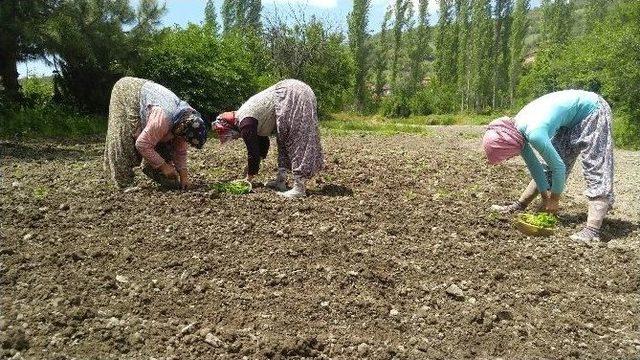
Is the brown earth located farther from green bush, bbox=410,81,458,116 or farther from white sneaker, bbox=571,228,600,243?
green bush, bbox=410,81,458,116

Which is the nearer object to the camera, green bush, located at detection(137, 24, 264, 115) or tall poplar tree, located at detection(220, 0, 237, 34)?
green bush, located at detection(137, 24, 264, 115)

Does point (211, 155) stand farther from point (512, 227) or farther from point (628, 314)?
point (628, 314)

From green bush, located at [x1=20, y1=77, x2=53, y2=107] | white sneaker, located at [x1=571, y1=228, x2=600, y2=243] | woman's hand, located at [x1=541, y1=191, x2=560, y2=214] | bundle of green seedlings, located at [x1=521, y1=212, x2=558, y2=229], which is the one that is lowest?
white sneaker, located at [x1=571, y1=228, x2=600, y2=243]

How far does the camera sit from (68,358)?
7.41 ft

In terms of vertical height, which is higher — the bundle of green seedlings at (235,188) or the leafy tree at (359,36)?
the leafy tree at (359,36)

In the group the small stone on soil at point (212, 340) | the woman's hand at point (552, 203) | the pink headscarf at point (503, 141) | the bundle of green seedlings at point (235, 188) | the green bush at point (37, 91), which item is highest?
the green bush at point (37, 91)

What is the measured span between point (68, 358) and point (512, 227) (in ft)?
10.9

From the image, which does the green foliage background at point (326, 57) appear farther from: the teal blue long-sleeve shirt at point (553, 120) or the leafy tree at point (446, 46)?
the teal blue long-sleeve shirt at point (553, 120)

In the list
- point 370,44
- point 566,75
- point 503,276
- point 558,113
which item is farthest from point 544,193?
point 370,44

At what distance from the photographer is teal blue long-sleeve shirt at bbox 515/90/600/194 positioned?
13.1ft

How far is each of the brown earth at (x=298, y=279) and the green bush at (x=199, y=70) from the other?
962 cm

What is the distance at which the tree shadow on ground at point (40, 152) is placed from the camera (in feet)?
23.2

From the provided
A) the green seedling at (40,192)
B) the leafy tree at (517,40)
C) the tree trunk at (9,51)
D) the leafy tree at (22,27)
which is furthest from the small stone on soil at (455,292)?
the leafy tree at (517,40)

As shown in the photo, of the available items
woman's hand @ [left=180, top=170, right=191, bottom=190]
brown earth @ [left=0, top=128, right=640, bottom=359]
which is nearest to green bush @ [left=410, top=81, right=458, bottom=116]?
brown earth @ [left=0, top=128, right=640, bottom=359]
